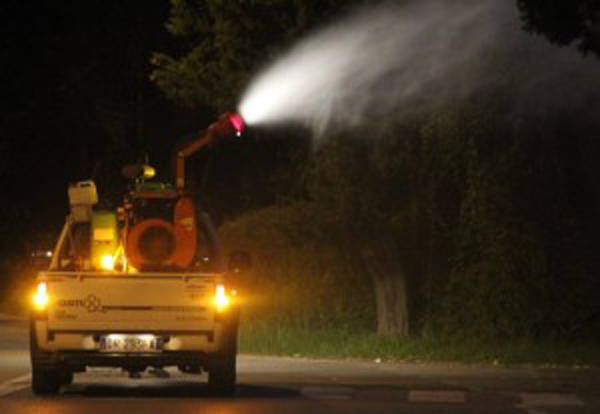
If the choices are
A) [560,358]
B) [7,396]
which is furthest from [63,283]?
[560,358]

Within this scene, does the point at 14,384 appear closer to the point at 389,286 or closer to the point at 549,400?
the point at 549,400

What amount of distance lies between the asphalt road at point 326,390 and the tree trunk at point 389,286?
4.33 meters

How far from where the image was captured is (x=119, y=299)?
20938mm

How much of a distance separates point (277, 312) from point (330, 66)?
5.98 metres

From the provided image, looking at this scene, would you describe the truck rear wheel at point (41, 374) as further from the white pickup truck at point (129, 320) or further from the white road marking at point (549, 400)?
the white road marking at point (549, 400)

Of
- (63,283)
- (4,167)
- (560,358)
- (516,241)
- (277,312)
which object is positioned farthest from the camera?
(4,167)

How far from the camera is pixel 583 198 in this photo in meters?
30.9

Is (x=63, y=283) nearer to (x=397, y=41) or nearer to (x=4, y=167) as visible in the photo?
(x=397, y=41)

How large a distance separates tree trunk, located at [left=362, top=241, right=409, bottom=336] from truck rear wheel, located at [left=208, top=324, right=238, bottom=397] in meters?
11.2

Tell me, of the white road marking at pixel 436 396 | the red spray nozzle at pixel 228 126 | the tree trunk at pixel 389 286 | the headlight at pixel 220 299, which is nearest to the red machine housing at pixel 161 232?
the headlight at pixel 220 299

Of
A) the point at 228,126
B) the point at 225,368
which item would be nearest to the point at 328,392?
the point at 225,368

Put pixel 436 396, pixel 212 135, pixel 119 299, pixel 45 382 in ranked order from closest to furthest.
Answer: pixel 119 299, pixel 45 382, pixel 436 396, pixel 212 135

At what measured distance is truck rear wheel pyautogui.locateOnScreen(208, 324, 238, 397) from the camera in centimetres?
2106

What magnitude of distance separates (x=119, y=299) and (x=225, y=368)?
1313mm
